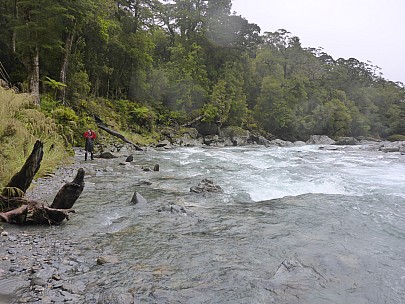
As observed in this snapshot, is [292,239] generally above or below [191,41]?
below

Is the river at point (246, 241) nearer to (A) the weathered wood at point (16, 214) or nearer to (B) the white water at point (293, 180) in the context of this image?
(B) the white water at point (293, 180)

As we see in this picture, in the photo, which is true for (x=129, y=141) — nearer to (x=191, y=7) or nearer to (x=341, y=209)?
(x=341, y=209)

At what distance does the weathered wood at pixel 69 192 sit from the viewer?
240 inches

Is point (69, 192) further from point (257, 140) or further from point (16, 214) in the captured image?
point (257, 140)

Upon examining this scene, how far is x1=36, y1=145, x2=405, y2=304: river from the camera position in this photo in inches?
171

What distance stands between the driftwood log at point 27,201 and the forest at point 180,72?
6.44 m

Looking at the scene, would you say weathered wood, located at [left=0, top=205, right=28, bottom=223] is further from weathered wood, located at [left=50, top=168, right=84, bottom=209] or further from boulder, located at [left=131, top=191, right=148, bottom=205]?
boulder, located at [left=131, top=191, right=148, bottom=205]

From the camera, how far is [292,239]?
20.4ft

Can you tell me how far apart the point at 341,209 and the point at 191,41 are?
37.8m

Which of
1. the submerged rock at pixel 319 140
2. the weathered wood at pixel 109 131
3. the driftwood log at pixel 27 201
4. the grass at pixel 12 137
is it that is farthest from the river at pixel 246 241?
the submerged rock at pixel 319 140

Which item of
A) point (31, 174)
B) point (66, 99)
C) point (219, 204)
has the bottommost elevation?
point (219, 204)

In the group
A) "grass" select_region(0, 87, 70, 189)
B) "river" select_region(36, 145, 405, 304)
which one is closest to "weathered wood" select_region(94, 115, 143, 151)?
"river" select_region(36, 145, 405, 304)

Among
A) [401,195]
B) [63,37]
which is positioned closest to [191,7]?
[63,37]

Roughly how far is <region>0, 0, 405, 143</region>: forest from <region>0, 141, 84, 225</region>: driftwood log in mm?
6437
